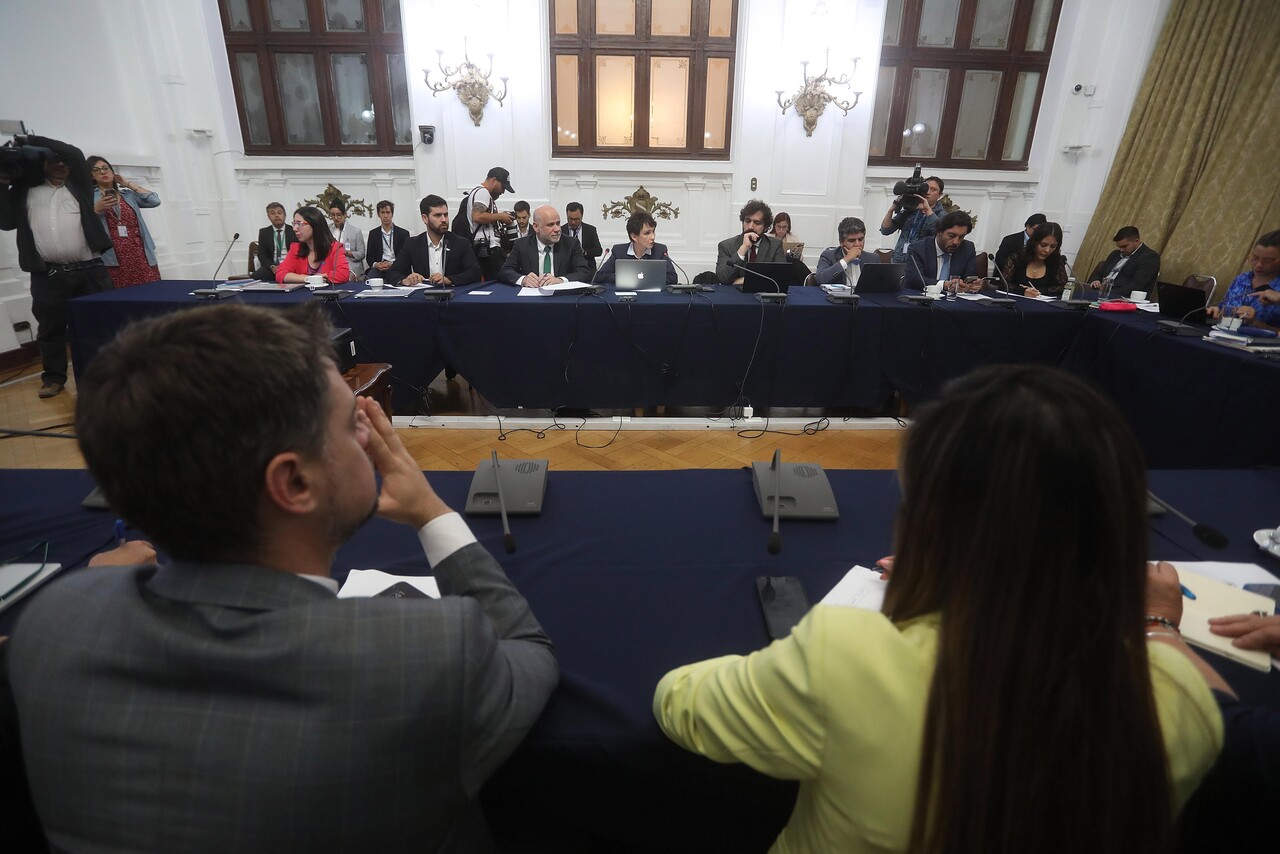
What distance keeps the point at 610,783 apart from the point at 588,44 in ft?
20.4

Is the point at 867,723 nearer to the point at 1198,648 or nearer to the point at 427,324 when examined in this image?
the point at 1198,648

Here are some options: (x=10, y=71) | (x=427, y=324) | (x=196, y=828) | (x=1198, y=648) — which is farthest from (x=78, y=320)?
(x=1198, y=648)

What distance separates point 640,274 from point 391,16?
4.23m

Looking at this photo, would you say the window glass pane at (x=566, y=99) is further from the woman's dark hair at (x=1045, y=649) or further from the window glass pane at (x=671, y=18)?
the woman's dark hair at (x=1045, y=649)

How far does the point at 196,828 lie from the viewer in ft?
1.65

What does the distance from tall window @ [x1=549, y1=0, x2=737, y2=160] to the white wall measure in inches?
8.1

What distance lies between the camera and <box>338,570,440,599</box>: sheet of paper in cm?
91

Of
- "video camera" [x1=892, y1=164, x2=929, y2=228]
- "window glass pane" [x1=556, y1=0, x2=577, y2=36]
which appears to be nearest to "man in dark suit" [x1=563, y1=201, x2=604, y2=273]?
"window glass pane" [x1=556, y1=0, x2=577, y2=36]

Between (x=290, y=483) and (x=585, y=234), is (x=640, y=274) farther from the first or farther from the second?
(x=290, y=483)

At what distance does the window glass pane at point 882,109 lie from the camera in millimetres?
5805

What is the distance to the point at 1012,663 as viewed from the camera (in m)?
0.51

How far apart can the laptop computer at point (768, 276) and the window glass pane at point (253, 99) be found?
525cm

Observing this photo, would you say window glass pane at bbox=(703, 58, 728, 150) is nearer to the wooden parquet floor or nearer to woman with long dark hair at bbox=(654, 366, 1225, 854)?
the wooden parquet floor

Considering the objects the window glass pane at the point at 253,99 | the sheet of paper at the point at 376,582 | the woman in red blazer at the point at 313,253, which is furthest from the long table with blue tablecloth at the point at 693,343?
the window glass pane at the point at 253,99
